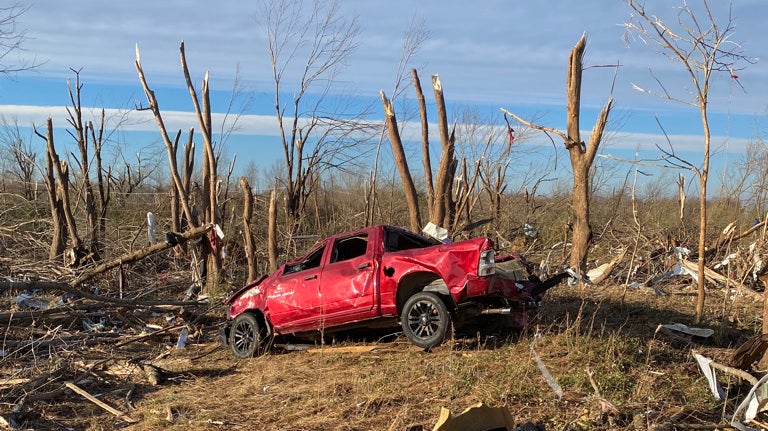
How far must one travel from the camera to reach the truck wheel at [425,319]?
8195mm

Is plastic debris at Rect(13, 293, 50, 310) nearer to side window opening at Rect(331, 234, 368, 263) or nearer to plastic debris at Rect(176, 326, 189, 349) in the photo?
plastic debris at Rect(176, 326, 189, 349)

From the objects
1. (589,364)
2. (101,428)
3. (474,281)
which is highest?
(474,281)

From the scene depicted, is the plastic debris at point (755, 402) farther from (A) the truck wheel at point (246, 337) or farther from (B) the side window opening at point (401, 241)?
(A) the truck wheel at point (246, 337)

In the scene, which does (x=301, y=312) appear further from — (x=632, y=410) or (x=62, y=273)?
(x=62, y=273)

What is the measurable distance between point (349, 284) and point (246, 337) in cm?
214

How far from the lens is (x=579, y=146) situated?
1276cm

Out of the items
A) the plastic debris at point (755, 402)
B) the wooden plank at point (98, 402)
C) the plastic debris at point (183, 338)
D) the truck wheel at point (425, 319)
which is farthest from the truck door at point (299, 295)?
the plastic debris at point (755, 402)

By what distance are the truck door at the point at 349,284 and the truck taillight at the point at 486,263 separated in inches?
58.6

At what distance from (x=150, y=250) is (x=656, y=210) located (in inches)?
681

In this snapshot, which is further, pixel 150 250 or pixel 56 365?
pixel 150 250

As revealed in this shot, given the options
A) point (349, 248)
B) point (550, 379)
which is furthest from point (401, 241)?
point (550, 379)

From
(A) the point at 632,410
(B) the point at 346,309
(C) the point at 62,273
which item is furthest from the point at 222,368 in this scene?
(C) the point at 62,273

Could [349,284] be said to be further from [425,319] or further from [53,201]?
[53,201]

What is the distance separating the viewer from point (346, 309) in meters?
9.11
